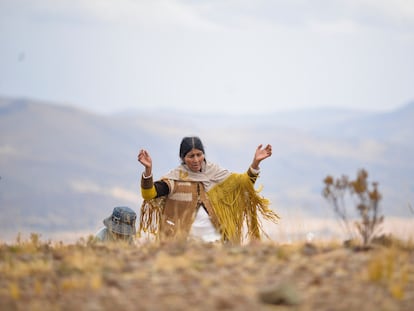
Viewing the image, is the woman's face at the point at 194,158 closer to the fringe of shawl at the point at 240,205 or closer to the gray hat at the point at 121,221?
the fringe of shawl at the point at 240,205

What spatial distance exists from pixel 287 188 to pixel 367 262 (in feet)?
560

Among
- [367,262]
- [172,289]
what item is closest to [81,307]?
[172,289]

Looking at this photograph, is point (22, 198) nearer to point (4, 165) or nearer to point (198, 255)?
point (4, 165)

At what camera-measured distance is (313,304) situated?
17.5ft

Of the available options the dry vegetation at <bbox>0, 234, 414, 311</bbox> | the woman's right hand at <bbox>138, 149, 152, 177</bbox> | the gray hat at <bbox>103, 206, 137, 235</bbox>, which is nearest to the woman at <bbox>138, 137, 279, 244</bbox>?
the gray hat at <bbox>103, 206, 137, 235</bbox>

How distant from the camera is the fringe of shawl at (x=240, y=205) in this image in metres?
10.0

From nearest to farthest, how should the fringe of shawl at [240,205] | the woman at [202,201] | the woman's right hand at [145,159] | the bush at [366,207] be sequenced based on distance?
the bush at [366,207], the woman's right hand at [145,159], the woman at [202,201], the fringe of shawl at [240,205]

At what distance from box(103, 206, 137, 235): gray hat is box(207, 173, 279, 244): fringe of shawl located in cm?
104

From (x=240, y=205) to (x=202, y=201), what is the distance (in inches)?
19.3

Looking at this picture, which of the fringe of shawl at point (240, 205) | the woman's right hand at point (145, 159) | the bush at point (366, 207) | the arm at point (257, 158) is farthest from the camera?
the fringe of shawl at point (240, 205)

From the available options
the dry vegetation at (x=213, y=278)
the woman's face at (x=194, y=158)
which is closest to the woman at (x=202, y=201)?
the woman's face at (x=194, y=158)

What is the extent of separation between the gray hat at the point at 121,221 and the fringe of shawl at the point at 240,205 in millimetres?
1040

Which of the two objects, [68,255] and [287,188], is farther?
[287,188]

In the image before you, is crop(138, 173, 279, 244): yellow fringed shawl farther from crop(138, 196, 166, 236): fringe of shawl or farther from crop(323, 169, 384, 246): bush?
crop(323, 169, 384, 246): bush
